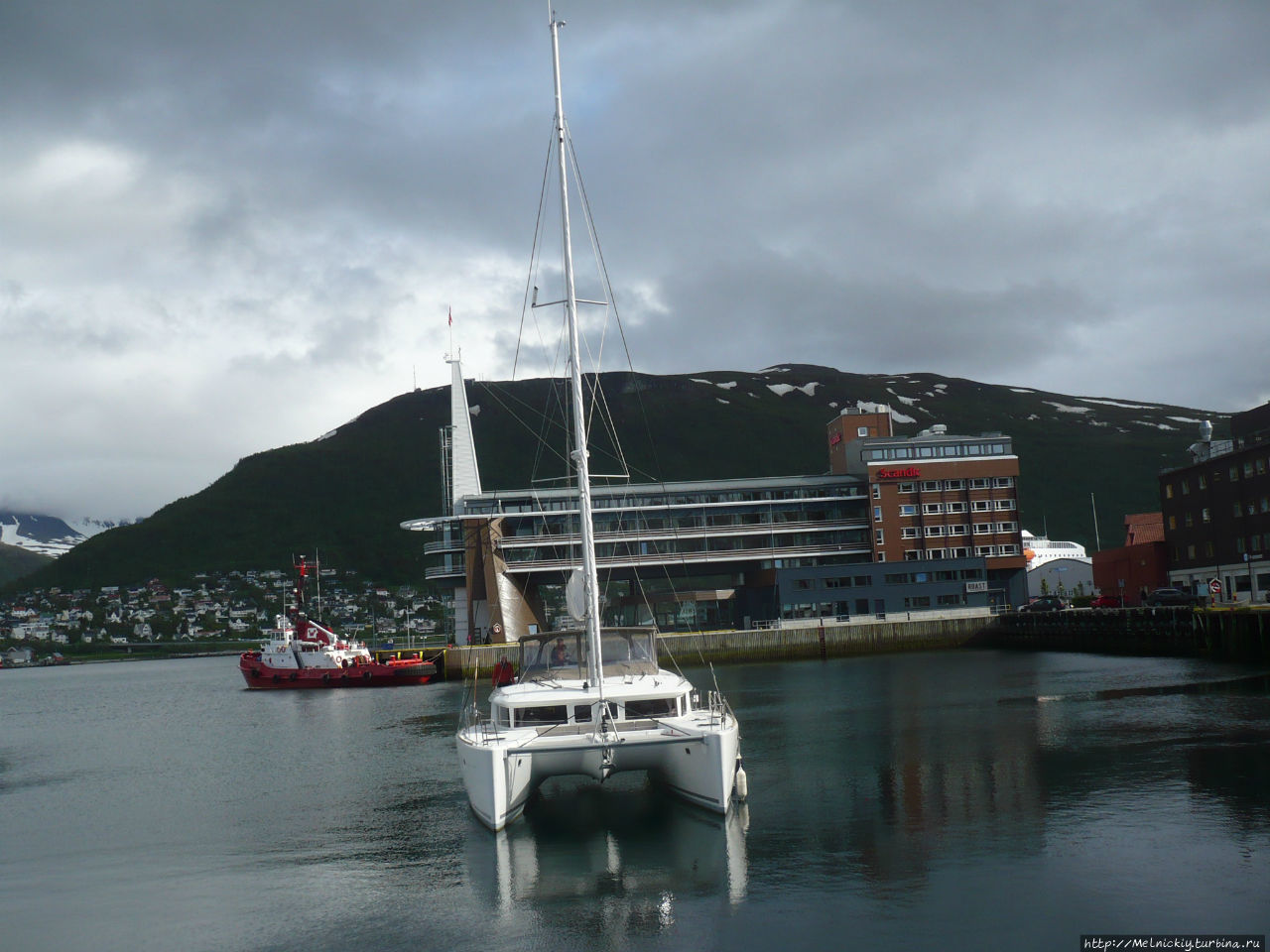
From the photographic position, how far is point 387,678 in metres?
87.8

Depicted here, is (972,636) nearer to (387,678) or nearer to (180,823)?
(387,678)

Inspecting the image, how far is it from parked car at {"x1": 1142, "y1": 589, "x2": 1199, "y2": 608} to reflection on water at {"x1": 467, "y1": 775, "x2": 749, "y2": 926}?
231ft

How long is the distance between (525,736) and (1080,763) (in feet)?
56.0

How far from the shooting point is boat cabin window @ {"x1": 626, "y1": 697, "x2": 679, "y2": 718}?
85.5 feet

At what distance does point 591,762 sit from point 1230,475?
8153 centimetres

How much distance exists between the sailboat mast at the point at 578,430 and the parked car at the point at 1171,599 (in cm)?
7121

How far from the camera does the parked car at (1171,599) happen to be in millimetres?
85625

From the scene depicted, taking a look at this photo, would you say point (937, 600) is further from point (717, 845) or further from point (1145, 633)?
point (717, 845)

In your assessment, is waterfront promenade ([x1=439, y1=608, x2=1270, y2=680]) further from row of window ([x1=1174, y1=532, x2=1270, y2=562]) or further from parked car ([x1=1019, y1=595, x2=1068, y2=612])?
row of window ([x1=1174, y1=532, x2=1270, y2=562])

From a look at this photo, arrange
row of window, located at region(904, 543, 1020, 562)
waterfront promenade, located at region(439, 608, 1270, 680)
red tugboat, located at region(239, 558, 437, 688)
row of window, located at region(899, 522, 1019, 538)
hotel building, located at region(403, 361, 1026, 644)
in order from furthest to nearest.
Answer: row of window, located at region(899, 522, 1019, 538), row of window, located at region(904, 543, 1020, 562), hotel building, located at region(403, 361, 1026, 644), red tugboat, located at region(239, 558, 437, 688), waterfront promenade, located at region(439, 608, 1270, 680)

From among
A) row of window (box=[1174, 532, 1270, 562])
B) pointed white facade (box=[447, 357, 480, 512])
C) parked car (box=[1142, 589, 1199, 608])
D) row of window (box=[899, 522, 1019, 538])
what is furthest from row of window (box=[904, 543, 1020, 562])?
pointed white facade (box=[447, 357, 480, 512])

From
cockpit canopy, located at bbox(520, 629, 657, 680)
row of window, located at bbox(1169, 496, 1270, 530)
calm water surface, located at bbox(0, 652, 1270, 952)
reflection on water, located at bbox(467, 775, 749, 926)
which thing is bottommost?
calm water surface, located at bbox(0, 652, 1270, 952)

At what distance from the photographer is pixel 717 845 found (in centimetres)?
2308

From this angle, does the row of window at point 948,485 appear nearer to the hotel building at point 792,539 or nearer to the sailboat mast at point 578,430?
the hotel building at point 792,539
